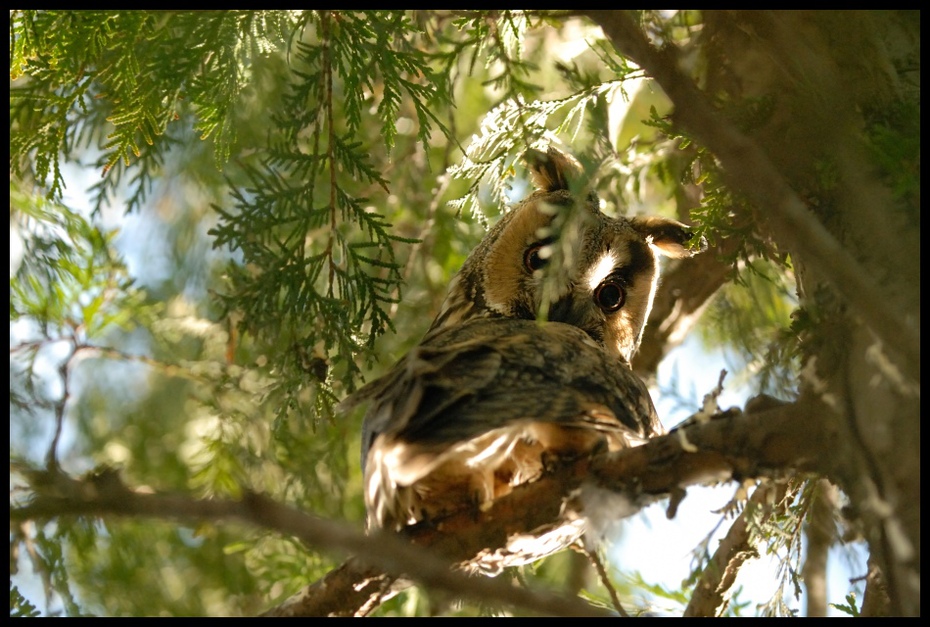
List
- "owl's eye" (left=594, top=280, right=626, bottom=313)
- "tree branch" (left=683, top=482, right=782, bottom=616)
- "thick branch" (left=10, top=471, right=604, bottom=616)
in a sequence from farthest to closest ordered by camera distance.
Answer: "owl's eye" (left=594, top=280, right=626, bottom=313)
"tree branch" (left=683, top=482, right=782, bottom=616)
"thick branch" (left=10, top=471, right=604, bottom=616)

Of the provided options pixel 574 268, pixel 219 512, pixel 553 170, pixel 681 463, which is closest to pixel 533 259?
pixel 574 268

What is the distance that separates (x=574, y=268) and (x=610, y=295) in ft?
0.85

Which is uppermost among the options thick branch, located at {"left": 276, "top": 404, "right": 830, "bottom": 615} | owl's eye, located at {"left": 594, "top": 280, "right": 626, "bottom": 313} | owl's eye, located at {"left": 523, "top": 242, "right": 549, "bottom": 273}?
owl's eye, located at {"left": 523, "top": 242, "right": 549, "bottom": 273}

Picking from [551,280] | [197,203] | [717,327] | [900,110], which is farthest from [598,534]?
[197,203]

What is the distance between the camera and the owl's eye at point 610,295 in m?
3.03

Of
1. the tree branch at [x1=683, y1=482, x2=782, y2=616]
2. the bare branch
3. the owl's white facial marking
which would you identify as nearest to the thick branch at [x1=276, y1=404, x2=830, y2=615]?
the tree branch at [x1=683, y1=482, x2=782, y2=616]

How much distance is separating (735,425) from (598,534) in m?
0.35

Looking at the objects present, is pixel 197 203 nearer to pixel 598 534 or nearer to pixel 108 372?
pixel 108 372

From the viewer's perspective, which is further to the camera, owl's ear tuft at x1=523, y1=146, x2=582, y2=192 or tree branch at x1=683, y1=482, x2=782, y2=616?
owl's ear tuft at x1=523, y1=146, x2=582, y2=192

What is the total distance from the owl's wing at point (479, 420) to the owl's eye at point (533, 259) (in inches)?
30.6

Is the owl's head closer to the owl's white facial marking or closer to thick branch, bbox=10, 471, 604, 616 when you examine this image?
the owl's white facial marking

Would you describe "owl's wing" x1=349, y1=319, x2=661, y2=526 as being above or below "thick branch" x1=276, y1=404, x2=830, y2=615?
above

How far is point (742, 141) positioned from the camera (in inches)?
58.3

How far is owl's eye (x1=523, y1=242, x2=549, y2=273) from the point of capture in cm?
296
